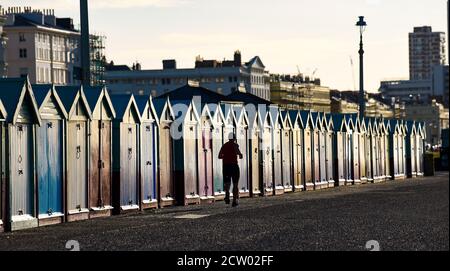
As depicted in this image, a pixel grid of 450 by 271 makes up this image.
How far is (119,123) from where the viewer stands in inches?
1300

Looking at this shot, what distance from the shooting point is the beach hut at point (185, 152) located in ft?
123

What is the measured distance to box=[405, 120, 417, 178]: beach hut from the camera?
251ft

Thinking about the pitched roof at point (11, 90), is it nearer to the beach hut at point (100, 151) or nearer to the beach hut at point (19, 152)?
the beach hut at point (19, 152)

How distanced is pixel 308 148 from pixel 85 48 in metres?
20.4

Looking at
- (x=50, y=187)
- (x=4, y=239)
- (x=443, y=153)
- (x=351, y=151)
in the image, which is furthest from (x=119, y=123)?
(x=443, y=153)

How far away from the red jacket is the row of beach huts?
4.99 feet

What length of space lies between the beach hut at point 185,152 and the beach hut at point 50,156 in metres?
8.18

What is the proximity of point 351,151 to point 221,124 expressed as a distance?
19858 mm

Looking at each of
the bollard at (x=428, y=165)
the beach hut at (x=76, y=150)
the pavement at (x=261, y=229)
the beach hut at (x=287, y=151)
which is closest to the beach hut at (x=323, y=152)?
the beach hut at (x=287, y=151)

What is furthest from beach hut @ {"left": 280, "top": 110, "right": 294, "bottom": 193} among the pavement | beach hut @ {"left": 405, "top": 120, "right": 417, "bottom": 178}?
beach hut @ {"left": 405, "top": 120, "right": 417, "bottom": 178}

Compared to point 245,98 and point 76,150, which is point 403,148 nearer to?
point 245,98

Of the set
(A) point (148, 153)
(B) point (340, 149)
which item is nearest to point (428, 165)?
(B) point (340, 149)
